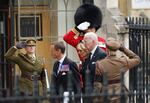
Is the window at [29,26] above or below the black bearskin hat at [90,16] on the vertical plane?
below

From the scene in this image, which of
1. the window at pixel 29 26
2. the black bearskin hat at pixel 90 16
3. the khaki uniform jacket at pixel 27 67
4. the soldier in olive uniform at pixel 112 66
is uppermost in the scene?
the black bearskin hat at pixel 90 16

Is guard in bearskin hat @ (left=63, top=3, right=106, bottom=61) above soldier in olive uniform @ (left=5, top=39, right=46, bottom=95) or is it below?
above

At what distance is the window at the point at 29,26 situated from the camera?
45.1 feet

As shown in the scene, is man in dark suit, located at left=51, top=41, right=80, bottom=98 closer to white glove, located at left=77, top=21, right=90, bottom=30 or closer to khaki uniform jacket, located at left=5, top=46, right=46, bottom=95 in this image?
white glove, located at left=77, top=21, right=90, bottom=30

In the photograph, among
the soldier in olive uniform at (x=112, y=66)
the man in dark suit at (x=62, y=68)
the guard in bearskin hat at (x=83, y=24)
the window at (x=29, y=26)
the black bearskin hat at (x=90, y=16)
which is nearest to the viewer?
the soldier in olive uniform at (x=112, y=66)

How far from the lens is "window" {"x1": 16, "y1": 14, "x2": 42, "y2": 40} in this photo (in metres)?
13.8

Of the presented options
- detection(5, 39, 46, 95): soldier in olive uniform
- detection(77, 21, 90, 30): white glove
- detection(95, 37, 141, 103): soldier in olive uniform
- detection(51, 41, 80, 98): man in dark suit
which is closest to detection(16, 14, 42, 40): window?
detection(5, 39, 46, 95): soldier in olive uniform

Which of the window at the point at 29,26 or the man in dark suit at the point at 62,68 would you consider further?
the window at the point at 29,26

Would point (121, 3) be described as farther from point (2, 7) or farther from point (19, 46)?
point (19, 46)

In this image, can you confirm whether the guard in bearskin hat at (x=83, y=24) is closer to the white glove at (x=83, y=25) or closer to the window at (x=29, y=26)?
the white glove at (x=83, y=25)

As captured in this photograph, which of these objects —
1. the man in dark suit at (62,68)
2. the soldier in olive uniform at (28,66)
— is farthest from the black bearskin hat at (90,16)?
the man in dark suit at (62,68)

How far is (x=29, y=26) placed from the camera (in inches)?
550

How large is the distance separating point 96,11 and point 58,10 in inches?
130

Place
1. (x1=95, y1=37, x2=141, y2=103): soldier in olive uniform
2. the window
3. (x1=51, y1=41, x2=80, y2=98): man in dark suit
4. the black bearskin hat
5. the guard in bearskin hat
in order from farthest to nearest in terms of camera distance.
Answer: the window
the black bearskin hat
the guard in bearskin hat
(x1=51, y1=41, x2=80, y2=98): man in dark suit
(x1=95, y1=37, x2=141, y2=103): soldier in olive uniform
